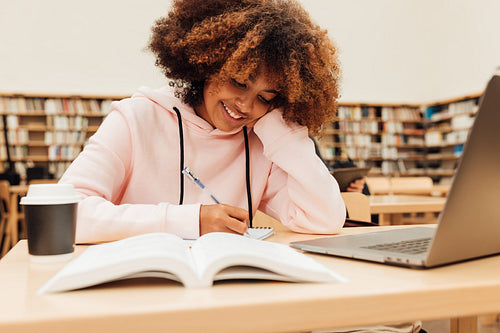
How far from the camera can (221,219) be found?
34.5 inches

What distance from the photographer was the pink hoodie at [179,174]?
0.89 meters

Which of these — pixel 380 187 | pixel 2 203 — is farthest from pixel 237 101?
pixel 2 203

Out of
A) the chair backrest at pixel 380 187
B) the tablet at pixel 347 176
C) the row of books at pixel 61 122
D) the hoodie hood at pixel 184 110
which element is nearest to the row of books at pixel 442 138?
the chair backrest at pixel 380 187

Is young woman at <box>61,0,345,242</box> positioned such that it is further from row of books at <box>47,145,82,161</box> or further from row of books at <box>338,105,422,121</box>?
row of books at <box>338,105,422,121</box>

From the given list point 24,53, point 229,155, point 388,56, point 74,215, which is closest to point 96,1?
point 24,53

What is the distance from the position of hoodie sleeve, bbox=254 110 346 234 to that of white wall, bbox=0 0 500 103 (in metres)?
5.28

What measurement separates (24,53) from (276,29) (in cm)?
668

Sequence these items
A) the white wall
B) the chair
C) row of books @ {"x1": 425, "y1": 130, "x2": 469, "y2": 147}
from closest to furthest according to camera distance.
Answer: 1. the chair
2. the white wall
3. row of books @ {"x1": 425, "y1": 130, "x2": 469, "y2": 147}

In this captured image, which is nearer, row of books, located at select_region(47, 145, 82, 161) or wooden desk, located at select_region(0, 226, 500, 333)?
wooden desk, located at select_region(0, 226, 500, 333)

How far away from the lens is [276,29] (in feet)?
3.60

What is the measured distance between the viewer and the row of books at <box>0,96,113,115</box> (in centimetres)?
629

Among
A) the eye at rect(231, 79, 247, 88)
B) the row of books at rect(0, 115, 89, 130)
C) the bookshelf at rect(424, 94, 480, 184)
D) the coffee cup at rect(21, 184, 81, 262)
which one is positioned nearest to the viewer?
the coffee cup at rect(21, 184, 81, 262)

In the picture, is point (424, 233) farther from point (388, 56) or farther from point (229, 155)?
point (388, 56)

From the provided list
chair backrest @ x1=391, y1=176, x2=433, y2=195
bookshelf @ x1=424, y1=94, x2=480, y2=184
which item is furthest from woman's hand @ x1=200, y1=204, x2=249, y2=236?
bookshelf @ x1=424, y1=94, x2=480, y2=184
